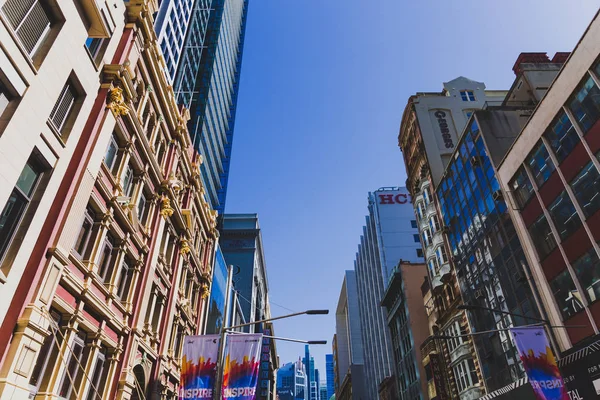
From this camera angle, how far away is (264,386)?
81.9m

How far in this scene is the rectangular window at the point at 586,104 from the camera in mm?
A: 23297

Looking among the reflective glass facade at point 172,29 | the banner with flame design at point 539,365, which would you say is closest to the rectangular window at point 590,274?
the banner with flame design at point 539,365

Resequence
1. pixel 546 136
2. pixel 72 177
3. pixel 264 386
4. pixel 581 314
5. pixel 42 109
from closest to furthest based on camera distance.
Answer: pixel 42 109, pixel 72 177, pixel 581 314, pixel 546 136, pixel 264 386

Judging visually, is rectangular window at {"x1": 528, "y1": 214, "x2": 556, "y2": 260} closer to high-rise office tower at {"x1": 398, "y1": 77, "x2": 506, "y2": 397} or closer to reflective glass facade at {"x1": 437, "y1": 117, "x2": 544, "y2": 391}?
reflective glass facade at {"x1": 437, "y1": 117, "x2": 544, "y2": 391}

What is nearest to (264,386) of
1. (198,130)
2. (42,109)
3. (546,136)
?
(198,130)

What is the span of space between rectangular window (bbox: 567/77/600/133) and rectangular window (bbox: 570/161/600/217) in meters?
2.57

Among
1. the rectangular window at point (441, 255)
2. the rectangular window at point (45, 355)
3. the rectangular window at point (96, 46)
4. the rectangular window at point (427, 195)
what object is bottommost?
the rectangular window at point (45, 355)

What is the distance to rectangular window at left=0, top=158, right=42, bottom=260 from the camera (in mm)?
12938

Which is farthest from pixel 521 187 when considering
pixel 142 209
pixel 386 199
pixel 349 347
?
pixel 349 347

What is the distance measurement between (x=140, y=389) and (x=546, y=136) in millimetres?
30260

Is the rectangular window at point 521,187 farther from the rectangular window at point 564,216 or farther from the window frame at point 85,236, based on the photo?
the window frame at point 85,236

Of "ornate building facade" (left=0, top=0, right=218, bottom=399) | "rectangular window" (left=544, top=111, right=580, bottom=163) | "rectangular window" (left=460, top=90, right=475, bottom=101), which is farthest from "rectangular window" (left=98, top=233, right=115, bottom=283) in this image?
"rectangular window" (left=460, top=90, right=475, bottom=101)

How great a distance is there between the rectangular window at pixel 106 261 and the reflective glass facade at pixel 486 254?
1121 inches

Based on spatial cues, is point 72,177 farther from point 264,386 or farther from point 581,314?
point 264,386
